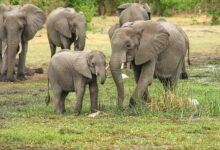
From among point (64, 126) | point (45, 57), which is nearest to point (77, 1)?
point (45, 57)

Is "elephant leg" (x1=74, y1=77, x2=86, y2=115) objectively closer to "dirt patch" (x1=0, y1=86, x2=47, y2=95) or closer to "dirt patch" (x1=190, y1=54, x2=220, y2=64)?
"dirt patch" (x1=0, y1=86, x2=47, y2=95)

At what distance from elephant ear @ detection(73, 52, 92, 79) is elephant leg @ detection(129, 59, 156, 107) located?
91cm

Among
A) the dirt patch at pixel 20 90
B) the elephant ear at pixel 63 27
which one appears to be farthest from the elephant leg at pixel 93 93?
the elephant ear at pixel 63 27

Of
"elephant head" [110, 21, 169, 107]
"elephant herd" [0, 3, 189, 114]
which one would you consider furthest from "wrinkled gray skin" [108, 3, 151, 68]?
"elephant head" [110, 21, 169, 107]

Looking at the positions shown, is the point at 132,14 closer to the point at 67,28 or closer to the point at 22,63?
the point at 67,28

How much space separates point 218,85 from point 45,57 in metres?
9.26

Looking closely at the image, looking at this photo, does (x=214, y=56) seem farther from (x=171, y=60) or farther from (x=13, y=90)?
(x=171, y=60)

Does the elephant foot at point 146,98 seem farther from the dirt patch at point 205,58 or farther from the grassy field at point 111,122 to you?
the dirt patch at point 205,58

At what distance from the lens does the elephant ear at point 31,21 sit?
18.9 metres

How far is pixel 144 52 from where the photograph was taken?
1293 centimetres

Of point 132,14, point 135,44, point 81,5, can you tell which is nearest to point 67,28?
point 132,14

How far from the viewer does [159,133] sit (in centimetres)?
1075

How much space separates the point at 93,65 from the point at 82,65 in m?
0.26

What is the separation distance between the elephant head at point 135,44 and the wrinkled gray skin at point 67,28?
259 inches
